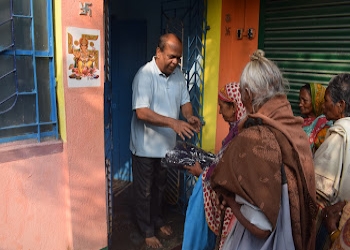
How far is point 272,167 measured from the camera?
1.57 m

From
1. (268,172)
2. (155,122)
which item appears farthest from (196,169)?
(155,122)

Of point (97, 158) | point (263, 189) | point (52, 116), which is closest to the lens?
point (263, 189)

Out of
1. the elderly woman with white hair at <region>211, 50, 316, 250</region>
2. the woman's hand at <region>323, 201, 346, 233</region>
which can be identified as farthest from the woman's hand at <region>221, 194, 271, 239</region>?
the woman's hand at <region>323, 201, 346, 233</region>

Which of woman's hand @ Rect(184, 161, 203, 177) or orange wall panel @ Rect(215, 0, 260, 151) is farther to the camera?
orange wall panel @ Rect(215, 0, 260, 151)

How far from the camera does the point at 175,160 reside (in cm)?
260

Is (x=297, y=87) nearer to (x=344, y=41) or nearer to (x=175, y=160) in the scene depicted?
(x=344, y=41)

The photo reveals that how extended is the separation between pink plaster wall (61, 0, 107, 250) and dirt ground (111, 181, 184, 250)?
0.60 metres

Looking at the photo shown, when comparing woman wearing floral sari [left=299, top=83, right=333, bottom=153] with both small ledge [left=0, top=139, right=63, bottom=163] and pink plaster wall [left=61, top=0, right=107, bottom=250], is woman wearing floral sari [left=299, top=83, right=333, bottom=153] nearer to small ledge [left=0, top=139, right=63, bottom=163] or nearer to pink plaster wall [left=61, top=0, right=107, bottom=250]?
pink plaster wall [left=61, top=0, right=107, bottom=250]

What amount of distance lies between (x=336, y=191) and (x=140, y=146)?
1.90m

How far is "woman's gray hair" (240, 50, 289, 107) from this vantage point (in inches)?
68.2

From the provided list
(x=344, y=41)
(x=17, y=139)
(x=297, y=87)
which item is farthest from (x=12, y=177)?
(x=344, y=41)

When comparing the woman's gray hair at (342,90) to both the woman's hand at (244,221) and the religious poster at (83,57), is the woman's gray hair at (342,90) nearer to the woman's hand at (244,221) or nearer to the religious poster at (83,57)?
the woman's hand at (244,221)

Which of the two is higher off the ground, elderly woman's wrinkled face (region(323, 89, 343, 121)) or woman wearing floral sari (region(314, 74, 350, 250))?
elderly woman's wrinkled face (region(323, 89, 343, 121))

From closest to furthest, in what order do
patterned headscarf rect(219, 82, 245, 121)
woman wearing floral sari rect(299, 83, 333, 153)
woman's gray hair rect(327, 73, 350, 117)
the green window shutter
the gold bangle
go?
the gold bangle, woman's gray hair rect(327, 73, 350, 117), patterned headscarf rect(219, 82, 245, 121), woman wearing floral sari rect(299, 83, 333, 153), the green window shutter
